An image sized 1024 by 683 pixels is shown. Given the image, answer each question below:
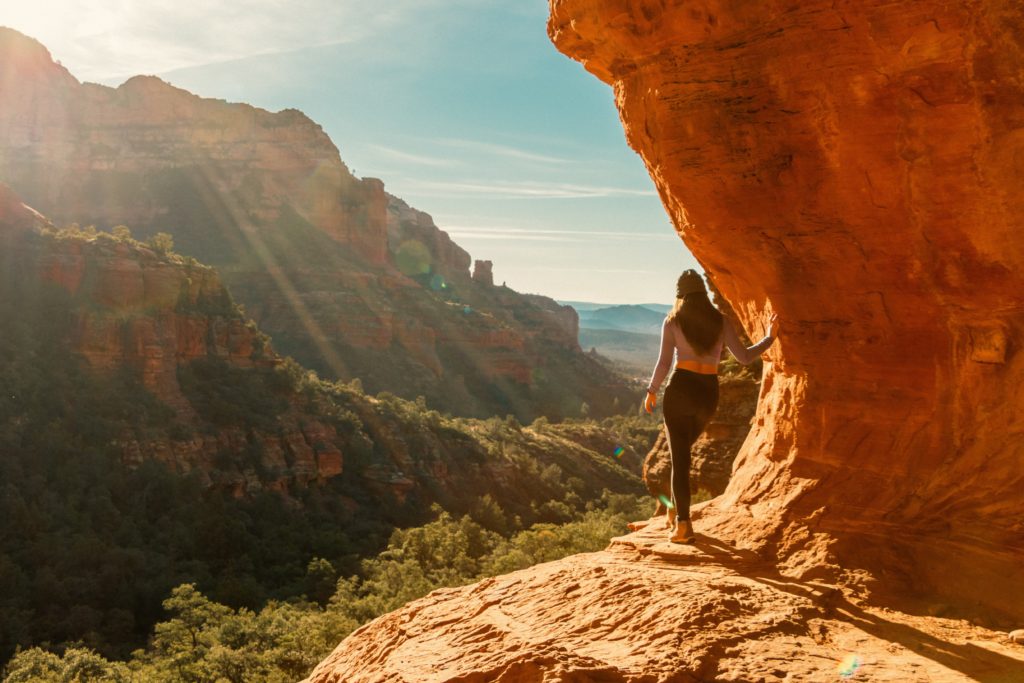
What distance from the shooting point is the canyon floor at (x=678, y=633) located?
11.6ft

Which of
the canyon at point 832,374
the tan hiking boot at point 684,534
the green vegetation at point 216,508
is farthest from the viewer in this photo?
the green vegetation at point 216,508

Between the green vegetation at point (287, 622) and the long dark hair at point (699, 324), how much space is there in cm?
1350

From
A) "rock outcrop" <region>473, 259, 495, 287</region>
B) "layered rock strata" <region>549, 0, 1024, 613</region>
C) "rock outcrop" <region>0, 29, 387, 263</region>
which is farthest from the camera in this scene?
"rock outcrop" <region>473, 259, 495, 287</region>

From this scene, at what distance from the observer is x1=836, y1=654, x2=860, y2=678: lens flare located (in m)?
3.36

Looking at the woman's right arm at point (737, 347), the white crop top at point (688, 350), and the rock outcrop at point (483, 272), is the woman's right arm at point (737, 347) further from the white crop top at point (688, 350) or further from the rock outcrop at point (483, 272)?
the rock outcrop at point (483, 272)

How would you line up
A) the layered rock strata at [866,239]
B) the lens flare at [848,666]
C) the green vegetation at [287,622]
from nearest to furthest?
the lens flare at [848,666] → the layered rock strata at [866,239] → the green vegetation at [287,622]

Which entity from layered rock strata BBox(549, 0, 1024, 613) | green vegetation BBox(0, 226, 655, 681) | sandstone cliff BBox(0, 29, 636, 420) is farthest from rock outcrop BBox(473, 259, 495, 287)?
layered rock strata BBox(549, 0, 1024, 613)

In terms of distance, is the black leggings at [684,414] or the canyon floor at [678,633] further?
the black leggings at [684,414]

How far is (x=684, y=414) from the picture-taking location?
5.54 m

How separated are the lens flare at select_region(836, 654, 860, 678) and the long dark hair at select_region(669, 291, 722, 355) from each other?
2.41 meters

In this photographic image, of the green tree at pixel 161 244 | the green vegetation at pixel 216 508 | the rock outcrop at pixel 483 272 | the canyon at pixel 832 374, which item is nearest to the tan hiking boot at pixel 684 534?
the canyon at pixel 832 374

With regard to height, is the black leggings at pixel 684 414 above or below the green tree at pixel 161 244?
below

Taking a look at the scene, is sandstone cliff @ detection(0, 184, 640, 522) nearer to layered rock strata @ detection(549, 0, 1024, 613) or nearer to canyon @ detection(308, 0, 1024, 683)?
canyon @ detection(308, 0, 1024, 683)

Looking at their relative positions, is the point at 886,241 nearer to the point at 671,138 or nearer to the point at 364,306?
the point at 671,138
